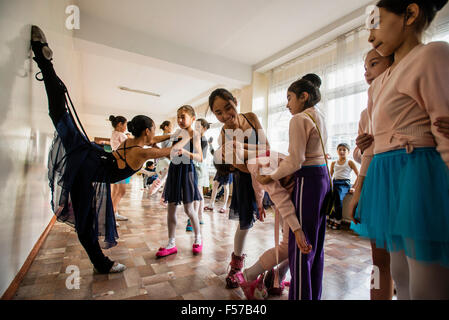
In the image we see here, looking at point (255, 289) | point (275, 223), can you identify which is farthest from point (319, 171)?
point (255, 289)

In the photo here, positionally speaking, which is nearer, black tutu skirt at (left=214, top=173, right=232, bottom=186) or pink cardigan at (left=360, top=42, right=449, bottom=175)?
pink cardigan at (left=360, top=42, right=449, bottom=175)

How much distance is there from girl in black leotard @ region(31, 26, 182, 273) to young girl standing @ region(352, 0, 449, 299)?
1.33 m

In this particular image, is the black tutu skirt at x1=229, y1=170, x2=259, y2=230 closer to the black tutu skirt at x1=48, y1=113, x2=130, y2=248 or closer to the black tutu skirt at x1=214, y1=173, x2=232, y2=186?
the black tutu skirt at x1=214, y1=173, x2=232, y2=186

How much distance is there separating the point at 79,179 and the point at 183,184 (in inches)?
33.4

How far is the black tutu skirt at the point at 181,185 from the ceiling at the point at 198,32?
2802 mm

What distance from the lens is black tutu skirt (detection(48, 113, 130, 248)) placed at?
54.5 inches

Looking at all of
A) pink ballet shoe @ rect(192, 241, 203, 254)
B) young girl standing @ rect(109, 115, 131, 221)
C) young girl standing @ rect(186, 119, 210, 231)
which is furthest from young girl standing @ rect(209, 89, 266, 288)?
young girl standing @ rect(109, 115, 131, 221)

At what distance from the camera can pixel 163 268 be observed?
173cm

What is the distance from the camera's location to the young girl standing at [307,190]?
1.02 m

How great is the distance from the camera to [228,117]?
1.38 m

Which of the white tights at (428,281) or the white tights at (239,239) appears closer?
the white tights at (428,281)

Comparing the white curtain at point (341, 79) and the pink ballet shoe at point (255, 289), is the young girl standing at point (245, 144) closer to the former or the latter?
the pink ballet shoe at point (255, 289)

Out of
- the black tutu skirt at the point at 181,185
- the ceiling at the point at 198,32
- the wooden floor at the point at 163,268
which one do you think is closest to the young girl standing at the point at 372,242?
the wooden floor at the point at 163,268

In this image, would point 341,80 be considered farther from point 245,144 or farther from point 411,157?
point 411,157
